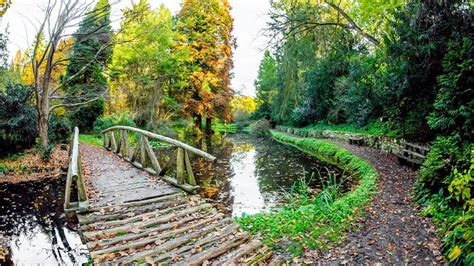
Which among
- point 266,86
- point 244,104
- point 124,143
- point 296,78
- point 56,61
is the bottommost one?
point 124,143

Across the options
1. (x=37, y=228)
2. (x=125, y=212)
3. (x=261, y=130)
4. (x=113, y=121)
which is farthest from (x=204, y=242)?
(x=261, y=130)

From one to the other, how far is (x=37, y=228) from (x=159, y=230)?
3496 mm

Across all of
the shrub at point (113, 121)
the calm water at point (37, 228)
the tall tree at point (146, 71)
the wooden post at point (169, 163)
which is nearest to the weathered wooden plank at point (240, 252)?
the calm water at point (37, 228)

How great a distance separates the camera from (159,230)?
501 centimetres

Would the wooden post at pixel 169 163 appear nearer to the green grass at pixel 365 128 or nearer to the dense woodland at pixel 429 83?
the dense woodland at pixel 429 83

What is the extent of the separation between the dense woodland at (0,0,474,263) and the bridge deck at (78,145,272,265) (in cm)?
280

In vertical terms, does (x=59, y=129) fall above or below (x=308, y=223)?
above

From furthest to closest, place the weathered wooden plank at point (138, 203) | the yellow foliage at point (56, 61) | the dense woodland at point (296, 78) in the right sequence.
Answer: the yellow foliage at point (56, 61) < the dense woodland at point (296, 78) < the weathered wooden plank at point (138, 203)

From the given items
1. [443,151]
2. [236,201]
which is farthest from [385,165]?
[236,201]

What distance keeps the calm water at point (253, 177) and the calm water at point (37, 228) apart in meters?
3.85

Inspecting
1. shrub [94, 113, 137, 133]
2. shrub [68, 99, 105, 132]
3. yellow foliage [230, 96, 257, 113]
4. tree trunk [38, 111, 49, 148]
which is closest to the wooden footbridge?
tree trunk [38, 111, 49, 148]

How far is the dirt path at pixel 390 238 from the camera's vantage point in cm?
474

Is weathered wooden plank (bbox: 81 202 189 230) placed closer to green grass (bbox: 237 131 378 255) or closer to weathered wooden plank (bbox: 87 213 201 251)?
weathered wooden plank (bbox: 87 213 201 251)

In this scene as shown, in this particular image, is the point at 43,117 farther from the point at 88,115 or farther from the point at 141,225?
the point at 88,115
